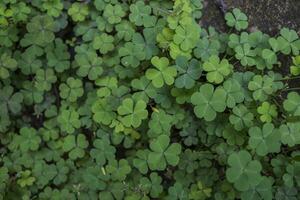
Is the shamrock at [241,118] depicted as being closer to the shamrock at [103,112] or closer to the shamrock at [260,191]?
the shamrock at [260,191]

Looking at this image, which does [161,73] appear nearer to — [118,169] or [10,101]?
[118,169]

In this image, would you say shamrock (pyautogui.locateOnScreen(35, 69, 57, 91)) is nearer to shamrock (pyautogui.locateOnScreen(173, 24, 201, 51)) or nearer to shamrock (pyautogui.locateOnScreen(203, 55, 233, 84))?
shamrock (pyautogui.locateOnScreen(173, 24, 201, 51))

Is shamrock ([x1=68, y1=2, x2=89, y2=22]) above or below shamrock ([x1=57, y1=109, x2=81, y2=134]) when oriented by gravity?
above

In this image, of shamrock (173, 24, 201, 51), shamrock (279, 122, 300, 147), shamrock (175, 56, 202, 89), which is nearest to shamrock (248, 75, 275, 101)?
shamrock (279, 122, 300, 147)

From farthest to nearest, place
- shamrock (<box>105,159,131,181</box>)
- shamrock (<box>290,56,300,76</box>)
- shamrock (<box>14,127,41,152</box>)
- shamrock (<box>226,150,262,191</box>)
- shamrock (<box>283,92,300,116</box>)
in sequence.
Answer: shamrock (<box>14,127,41,152</box>) → shamrock (<box>105,159,131,181</box>) → shamrock (<box>290,56,300,76</box>) → shamrock (<box>283,92,300,116</box>) → shamrock (<box>226,150,262,191</box>)

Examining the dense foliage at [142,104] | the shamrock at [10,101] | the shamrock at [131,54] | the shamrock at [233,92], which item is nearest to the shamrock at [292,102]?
the dense foliage at [142,104]

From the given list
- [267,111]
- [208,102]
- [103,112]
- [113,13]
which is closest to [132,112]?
[103,112]
